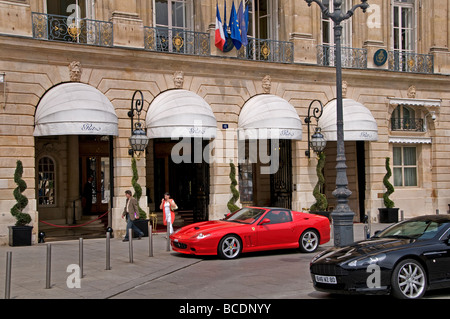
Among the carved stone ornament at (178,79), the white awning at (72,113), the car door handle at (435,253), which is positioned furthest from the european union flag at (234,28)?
the car door handle at (435,253)

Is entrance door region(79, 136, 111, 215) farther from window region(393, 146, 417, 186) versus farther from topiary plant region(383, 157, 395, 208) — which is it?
window region(393, 146, 417, 186)

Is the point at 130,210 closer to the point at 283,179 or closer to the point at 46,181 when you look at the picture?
the point at 46,181

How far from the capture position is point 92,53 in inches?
818

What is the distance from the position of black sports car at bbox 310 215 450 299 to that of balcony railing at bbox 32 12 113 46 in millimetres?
13575

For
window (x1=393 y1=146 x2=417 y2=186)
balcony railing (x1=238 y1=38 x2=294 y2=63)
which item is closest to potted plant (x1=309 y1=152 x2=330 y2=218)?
balcony railing (x1=238 y1=38 x2=294 y2=63)

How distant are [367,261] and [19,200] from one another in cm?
1254

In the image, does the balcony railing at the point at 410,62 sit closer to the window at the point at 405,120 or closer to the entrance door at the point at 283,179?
the window at the point at 405,120

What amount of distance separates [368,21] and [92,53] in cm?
1284

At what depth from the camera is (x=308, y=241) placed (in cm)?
1702

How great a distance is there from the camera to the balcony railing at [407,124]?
27.8 metres

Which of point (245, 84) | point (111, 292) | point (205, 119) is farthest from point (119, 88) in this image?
point (111, 292)

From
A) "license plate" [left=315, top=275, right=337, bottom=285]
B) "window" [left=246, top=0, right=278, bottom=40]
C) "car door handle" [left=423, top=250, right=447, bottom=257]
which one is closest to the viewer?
"license plate" [left=315, top=275, right=337, bottom=285]

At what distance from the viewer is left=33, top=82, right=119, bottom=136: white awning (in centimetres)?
1939
